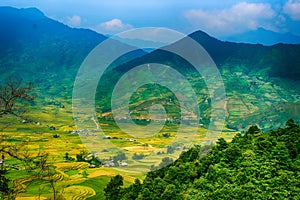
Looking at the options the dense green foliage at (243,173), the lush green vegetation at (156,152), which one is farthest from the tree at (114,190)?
the dense green foliage at (243,173)

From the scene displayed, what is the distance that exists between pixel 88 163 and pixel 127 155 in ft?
30.8

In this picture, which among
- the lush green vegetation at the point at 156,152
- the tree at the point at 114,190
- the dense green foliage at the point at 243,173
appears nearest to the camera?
the lush green vegetation at the point at 156,152

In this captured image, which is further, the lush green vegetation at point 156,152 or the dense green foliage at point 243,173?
the dense green foliage at point 243,173

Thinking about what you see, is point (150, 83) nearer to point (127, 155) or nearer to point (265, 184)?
point (127, 155)

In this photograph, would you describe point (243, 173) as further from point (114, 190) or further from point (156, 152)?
point (156, 152)

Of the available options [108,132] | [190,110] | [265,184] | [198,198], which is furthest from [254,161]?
[190,110]

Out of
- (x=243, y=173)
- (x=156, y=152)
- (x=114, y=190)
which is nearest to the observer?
(x=243, y=173)

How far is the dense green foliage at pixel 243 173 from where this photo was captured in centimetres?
1512

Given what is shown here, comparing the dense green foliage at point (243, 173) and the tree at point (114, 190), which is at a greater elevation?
the dense green foliage at point (243, 173)

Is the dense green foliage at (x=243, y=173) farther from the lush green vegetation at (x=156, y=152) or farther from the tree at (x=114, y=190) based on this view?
the tree at (x=114, y=190)

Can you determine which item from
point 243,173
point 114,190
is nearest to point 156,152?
point 114,190

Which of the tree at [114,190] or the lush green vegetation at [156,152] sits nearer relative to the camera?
the lush green vegetation at [156,152]

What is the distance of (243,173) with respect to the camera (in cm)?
1653

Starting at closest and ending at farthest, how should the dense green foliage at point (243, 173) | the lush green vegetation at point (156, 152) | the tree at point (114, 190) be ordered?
the lush green vegetation at point (156, 152) < the dense green foliage at point (243, 173) < the tree at point (114, 190)
